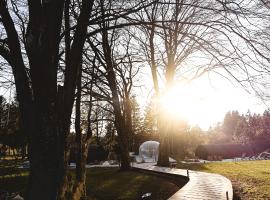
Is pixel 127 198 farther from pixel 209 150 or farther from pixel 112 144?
pixel 209 150

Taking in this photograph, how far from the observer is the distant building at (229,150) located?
153 feet

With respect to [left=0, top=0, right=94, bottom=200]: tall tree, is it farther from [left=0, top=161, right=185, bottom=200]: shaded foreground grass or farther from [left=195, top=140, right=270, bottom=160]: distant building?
[left=195, top=140, right=270, bottom=160]: distant building

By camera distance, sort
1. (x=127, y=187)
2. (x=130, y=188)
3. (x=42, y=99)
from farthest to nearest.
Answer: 1. (x=127, y=187)
2. (x=130, y=188)
3. (x=42, y=99)

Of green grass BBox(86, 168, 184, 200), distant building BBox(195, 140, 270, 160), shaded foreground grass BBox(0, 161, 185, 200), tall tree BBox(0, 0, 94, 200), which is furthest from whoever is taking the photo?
distant building BBox(195, 140, 270, 160)

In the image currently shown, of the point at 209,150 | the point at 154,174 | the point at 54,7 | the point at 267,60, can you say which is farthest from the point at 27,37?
the point at 209,150

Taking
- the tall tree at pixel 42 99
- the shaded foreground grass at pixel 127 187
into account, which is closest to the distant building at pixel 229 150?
the shaded foreground grass at pixel 127 187

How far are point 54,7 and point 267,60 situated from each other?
3766 mm

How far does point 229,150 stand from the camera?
165 feet

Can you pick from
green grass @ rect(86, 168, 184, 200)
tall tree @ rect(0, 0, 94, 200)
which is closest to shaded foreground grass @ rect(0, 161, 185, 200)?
green grass @ rect(86, 168, 184, 200)

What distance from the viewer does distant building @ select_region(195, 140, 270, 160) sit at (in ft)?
153

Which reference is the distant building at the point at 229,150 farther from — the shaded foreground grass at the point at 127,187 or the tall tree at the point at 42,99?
the tall tree at the point at 42,99

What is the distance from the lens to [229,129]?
136875 millimetres

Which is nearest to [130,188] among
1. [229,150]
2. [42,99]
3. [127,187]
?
[127,187]

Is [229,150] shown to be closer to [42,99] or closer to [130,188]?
[130,188]
